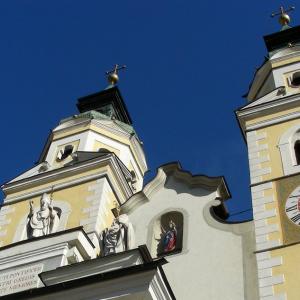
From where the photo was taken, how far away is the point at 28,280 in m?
14.7

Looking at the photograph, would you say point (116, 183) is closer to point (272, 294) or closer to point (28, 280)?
point (28, 280)

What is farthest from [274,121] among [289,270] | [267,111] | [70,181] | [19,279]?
[19,279]

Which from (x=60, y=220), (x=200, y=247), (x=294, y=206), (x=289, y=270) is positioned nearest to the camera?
(x=289, y=270)

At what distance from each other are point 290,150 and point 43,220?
17.6 feet

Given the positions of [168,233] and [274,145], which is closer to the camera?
[168,233]

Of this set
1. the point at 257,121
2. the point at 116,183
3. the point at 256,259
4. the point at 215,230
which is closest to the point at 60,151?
the point at 116,183

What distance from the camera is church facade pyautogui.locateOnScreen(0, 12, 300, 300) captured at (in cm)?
1237

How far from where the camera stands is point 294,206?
44.7 ft

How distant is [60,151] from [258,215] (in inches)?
319

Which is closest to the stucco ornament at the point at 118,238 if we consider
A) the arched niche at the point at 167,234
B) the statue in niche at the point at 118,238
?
the statue in niche at the point at 118,238

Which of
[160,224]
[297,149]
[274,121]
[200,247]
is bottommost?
[200,247]

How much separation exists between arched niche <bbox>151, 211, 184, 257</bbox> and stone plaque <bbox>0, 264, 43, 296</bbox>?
232 cm

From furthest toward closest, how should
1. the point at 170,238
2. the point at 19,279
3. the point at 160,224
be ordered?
the point at 160,224 < the point at 19,279 < the point at 170,238

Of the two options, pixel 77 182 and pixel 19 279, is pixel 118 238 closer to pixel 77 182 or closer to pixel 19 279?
pixel 19 279
